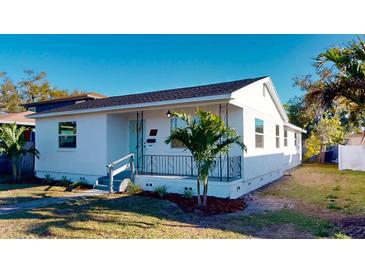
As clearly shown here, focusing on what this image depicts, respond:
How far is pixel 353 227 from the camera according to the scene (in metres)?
5.59

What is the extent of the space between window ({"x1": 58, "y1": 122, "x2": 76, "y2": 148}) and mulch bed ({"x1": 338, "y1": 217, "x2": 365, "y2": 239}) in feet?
34.9

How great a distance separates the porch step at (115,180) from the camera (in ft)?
32.0

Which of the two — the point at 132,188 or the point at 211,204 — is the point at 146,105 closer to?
the point at 132,188

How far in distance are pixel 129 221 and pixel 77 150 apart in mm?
6906

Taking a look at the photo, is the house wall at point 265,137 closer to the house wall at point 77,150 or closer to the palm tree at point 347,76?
the palm tree at point 347,76

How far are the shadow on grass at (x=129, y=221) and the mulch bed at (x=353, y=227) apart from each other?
1.38ft

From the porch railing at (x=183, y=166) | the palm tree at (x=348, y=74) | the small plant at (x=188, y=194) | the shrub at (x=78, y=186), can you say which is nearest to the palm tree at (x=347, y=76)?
the palm tree at (x=348, y=74)

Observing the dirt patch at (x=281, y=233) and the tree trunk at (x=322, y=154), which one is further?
the tree trunk at (x=322, y=154)

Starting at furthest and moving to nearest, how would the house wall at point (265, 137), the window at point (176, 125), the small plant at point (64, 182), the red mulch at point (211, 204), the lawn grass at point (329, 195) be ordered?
the small plant at point (64, 182) → the window at point (176, 125) → the house wall at point (265, 137) → the lawn grass at point (329, 195) → the red mulch at point (211, 204)
